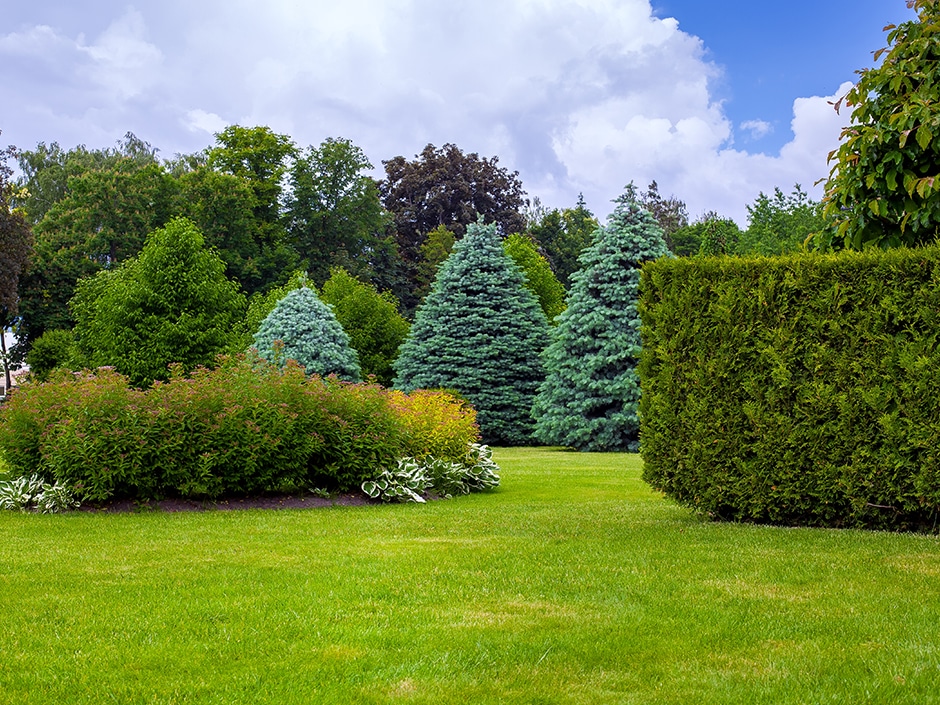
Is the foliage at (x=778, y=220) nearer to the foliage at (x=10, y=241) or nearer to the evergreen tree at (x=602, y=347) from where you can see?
the evergreen tree at (x=602, y=347)

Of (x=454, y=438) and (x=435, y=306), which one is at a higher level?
(x=435, y=306)

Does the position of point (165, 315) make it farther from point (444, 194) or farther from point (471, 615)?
point (444, 194)

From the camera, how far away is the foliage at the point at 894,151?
323 inches

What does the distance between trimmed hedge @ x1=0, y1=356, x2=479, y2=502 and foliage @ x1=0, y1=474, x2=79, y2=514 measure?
0.40ft

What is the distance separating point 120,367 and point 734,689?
21.0 m

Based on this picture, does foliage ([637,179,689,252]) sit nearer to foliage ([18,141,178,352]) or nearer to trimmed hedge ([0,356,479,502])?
foliage ([18,141,178,352])

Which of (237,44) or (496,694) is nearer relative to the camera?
(496,694)

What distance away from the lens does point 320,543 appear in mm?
7820

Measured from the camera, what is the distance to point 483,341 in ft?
95.7

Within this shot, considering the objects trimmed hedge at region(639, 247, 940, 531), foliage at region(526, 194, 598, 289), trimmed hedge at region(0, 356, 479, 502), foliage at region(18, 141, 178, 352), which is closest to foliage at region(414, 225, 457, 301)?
foliage at region(526, 194, 598, 289)

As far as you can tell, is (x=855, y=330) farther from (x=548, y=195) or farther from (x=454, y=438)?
(x=548, y=195)

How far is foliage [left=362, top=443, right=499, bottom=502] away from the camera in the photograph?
11607 mm

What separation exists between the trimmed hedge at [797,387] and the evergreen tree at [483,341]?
19383mm

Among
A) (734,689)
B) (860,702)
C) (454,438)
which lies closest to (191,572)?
(734,689)
